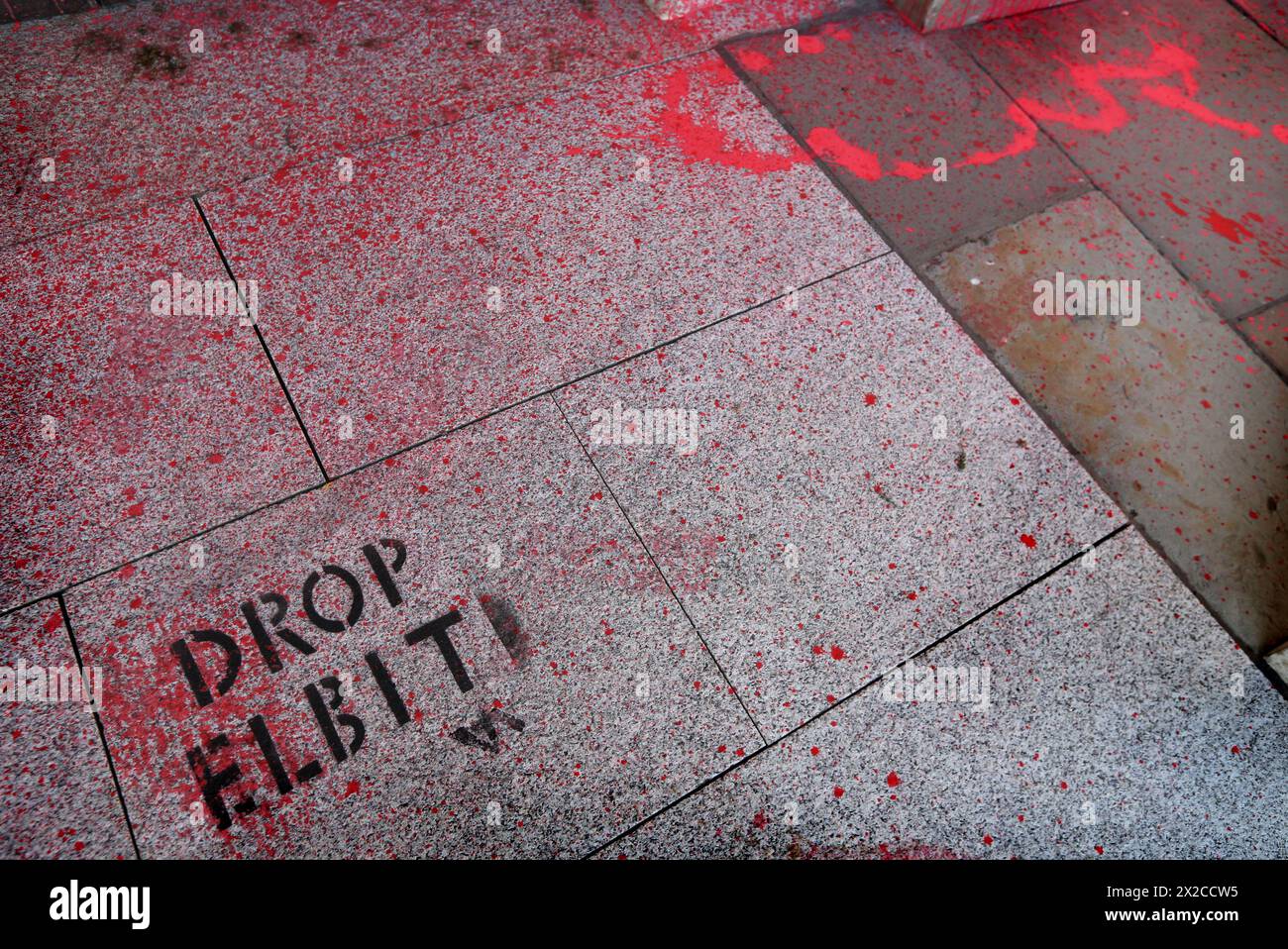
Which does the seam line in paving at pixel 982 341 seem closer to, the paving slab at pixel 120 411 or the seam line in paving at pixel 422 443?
the seam line in paving at pixel 422 443

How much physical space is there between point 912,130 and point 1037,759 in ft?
11.2

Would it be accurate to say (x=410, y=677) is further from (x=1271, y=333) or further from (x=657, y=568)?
(x=1271, y=333)

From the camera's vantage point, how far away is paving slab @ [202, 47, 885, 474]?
348cm

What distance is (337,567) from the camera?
3045 millimetres

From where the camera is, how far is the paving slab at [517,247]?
348 centimetres

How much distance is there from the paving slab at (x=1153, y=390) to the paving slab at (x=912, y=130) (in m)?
0.20

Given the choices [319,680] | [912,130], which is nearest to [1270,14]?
[912,130]

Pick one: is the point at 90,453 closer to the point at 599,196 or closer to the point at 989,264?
the point at 599,196

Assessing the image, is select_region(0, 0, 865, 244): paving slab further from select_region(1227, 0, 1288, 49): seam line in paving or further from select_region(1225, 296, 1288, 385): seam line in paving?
select_region(1227, 0, 1288, 49): seam line in paving

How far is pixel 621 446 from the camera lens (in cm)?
342

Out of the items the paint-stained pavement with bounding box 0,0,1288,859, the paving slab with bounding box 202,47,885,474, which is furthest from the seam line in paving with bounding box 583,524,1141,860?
the paving slab with bounding box 202,47,885,474

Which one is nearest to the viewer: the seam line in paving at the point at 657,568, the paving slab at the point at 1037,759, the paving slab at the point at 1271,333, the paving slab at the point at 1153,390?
the paving slab at the point at 1037,759

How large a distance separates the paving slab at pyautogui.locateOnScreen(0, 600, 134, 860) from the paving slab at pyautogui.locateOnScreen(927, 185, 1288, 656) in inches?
158

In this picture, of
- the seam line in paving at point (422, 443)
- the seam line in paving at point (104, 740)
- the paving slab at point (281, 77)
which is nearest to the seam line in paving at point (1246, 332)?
the seam line in paving at point (422, 443)
